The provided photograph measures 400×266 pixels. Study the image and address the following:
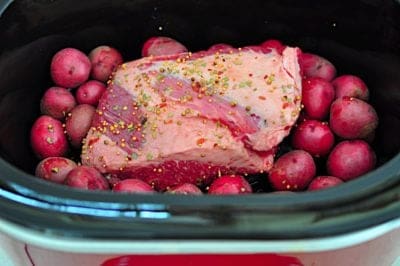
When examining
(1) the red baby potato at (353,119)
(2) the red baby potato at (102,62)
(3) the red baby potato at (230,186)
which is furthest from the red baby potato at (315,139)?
(2) the red baby potato at (102,62)

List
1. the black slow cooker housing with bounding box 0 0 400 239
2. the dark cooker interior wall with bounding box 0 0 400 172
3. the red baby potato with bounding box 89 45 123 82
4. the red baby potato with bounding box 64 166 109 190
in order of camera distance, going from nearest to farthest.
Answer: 1. the black slow cooker housing with bounding box 0 0 400 239
2. the red baby potato with bounding box 64 166 109 190
3. the dark cooker interior wall with bounding box 0 0 400 172
4. the red baby potato with bounding box 89 45 123 82

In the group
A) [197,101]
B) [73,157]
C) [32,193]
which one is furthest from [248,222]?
[73,157]

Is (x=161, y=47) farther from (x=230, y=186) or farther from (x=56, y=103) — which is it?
(x=230, y=186)

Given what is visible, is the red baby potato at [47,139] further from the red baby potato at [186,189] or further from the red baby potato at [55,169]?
the red baby potato at [186,189]

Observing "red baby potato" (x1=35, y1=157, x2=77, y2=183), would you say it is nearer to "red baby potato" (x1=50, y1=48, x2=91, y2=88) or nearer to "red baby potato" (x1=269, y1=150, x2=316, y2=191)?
"red baby potato" (x1=50, y1=48, x2=91, y2=88)

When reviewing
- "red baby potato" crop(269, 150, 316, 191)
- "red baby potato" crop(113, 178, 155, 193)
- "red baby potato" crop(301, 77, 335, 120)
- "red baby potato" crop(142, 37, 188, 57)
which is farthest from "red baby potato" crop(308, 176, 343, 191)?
"red baby potato" crop(142, 37, 188, 57)

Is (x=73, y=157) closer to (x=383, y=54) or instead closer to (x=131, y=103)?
(x=131, y=103)
